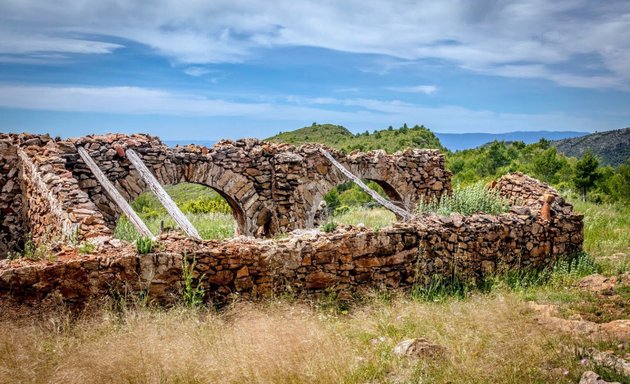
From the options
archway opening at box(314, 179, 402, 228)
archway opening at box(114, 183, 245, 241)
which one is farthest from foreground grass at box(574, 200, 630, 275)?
archway opening at box(114, 183, 245, 241)

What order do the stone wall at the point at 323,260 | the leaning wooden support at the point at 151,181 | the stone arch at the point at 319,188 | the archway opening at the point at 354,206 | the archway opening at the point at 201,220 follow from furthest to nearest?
the archway opening at the point at 354,206 → the stone arch at the point at 319,188 → the archway opening at the point at 201,220 → the leaning wooden support at the point at 151,181 → the stone wall at the point at 323,260

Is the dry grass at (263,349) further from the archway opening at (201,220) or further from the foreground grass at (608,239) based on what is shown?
the foreground grass at (608,239)

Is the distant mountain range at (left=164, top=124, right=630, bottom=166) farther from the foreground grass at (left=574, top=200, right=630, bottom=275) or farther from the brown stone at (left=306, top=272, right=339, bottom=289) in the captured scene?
the brown stone at (left=306, top=272, right=339, bottom=289)

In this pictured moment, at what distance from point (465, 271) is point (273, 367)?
4945 mm

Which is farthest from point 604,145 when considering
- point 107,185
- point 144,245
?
point 144,245

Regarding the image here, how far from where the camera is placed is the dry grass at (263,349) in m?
4.66

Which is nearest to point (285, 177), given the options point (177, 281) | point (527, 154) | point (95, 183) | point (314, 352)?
point (95, 183)

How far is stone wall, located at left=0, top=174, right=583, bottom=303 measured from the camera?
6.06m

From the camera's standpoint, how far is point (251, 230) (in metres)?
13.2

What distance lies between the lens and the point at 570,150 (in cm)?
6341

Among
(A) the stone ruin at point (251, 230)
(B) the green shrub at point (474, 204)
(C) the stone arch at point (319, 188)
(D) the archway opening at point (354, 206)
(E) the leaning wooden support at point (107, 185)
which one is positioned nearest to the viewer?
(A) the stone ruin at point (251, 230)

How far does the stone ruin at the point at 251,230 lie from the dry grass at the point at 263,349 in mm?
503

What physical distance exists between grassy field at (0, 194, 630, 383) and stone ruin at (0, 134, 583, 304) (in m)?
0.39

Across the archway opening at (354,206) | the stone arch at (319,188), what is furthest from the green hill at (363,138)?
the stone arch at (319,188)
